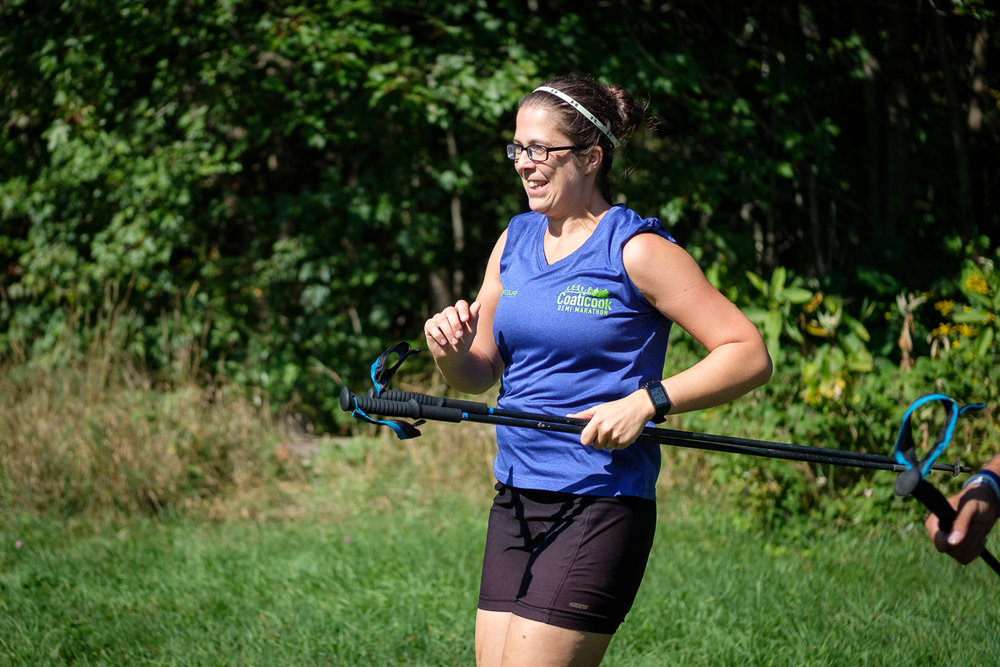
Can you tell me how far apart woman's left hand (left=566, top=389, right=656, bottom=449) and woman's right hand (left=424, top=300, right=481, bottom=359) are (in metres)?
0.47

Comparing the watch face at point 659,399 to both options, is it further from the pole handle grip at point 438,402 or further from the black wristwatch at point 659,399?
the pole handle grip at point 438,402

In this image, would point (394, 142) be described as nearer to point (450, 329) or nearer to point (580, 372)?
point (450, 329)

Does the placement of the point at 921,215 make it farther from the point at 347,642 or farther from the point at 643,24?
the point at 347,642

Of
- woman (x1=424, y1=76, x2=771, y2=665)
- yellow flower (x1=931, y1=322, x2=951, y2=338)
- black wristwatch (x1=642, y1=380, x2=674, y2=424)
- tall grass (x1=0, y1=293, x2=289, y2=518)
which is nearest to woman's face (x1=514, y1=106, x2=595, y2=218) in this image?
woman (x1=424, y1=76, x2=771, y2=665)

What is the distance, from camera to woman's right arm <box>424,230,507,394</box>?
2471mm

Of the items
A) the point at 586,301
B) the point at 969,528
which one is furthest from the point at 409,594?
the point at 969,528

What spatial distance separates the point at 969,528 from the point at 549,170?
1.26 m

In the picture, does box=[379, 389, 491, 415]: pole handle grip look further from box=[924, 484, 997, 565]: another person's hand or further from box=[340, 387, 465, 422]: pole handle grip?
box=[924, 484, 997, 565]: another person's hand

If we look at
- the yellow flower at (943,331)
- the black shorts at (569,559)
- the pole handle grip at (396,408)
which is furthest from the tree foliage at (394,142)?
the pole handle grip at (396,408)

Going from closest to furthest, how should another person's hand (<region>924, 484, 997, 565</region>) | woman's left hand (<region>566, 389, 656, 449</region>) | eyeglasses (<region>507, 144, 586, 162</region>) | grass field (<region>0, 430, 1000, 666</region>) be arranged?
another person's hand (<region>924, 484, 997, 565</region>)
woman's left hand (<region>566, 389, 656, 449</region>)
eyeglasses (<region>507, 144, 586, 162</region>)
grass field (<region>0, 430, 1000, 666</region>)

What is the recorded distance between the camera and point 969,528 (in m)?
1.89

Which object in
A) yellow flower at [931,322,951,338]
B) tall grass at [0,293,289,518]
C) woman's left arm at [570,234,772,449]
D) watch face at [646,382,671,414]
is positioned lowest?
tall grass at [0,293,289,518]

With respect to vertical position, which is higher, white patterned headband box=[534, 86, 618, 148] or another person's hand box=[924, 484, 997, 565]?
white patterned headband box=[534, 86, 618, 148]

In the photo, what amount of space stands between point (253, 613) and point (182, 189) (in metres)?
3.85
